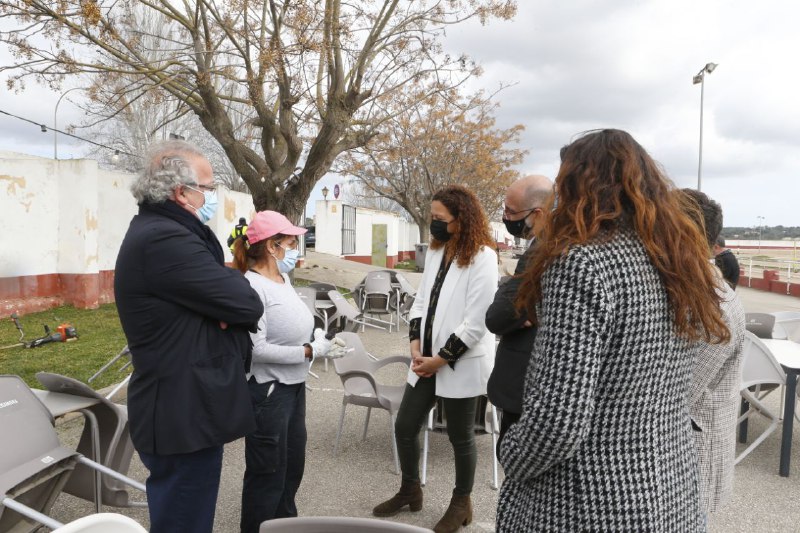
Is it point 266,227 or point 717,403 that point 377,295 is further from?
point 717,403

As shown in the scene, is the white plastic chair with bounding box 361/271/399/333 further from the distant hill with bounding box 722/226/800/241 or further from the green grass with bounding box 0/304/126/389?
the distant hill with bounding box 722/226/800/241

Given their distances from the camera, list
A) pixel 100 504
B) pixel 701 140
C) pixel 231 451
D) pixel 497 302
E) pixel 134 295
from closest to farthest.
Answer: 1. pixel 134 295
2. pixel 497 302
3. pixel 100 504
4. pixel 231 451
5. pixel 701 140

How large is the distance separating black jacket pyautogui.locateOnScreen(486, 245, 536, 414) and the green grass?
507 cm

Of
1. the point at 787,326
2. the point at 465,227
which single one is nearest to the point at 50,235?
the point at 465,227

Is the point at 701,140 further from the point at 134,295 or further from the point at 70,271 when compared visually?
the point at 134,295

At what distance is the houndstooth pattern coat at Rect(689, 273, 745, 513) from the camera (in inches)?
88.0

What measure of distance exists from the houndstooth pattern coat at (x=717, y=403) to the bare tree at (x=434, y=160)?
20.1 meters

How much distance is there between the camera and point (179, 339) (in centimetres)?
198

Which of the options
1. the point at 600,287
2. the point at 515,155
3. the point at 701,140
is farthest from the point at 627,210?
the point at 515,155

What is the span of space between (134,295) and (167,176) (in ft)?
1.46

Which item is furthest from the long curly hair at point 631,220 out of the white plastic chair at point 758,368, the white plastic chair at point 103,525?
the white plastic chair at point 758,368

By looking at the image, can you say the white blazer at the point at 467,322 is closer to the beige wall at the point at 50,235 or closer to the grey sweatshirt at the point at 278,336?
the grey sweatshirt at the point at 278,336

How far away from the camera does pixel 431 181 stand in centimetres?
2569

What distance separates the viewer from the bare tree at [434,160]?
2416 cm
